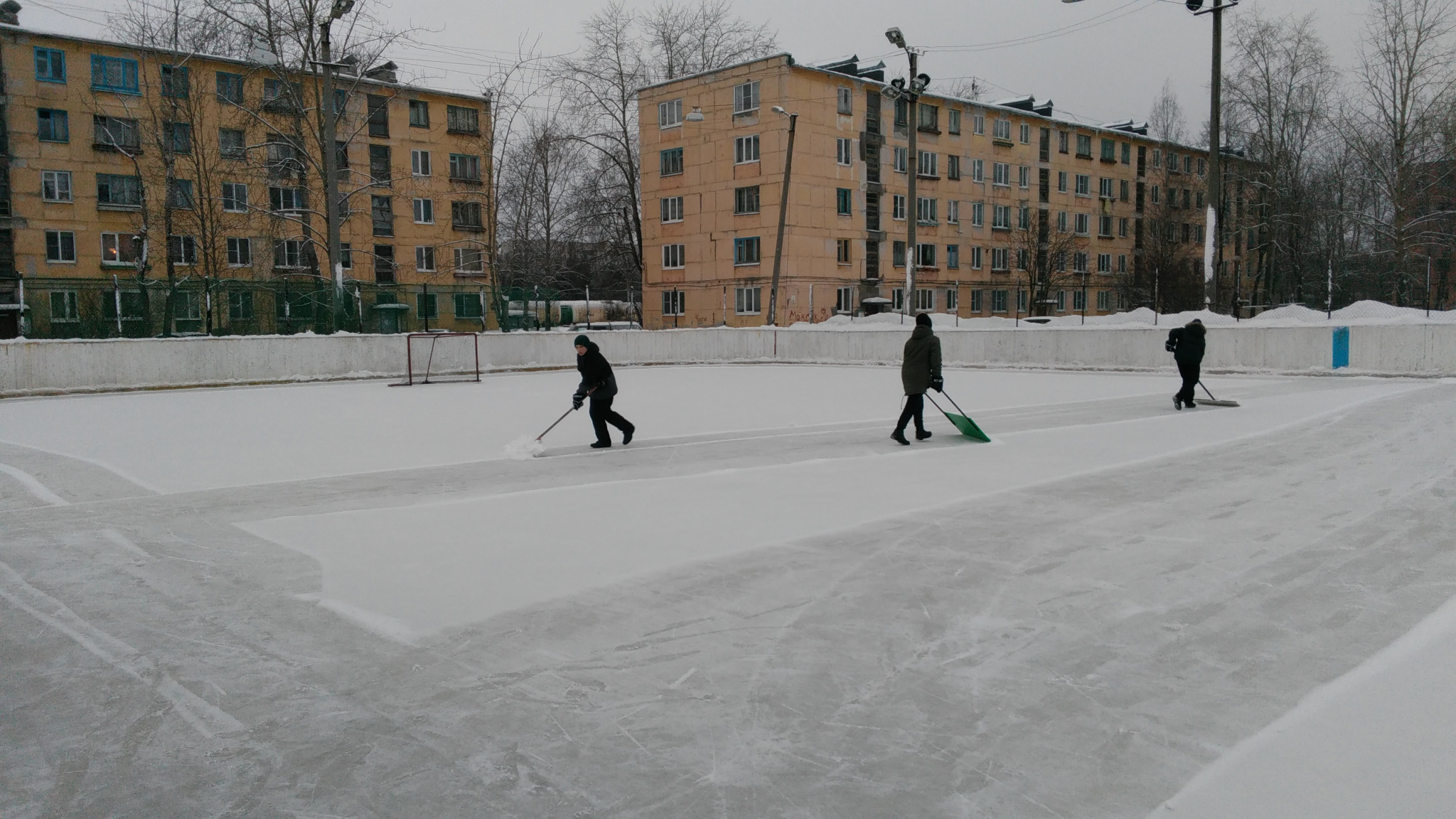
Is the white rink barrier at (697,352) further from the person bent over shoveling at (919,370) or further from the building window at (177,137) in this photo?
the building window at (177,137)

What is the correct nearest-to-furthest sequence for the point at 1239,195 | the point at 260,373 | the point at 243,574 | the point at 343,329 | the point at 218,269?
the point at 243,574 < the point at 260,373 < the point at 343,329 < the point at 218,269 < the point at 1239,195

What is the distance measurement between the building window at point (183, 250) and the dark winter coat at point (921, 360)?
40.0 meters

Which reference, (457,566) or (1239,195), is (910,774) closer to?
(457,566)

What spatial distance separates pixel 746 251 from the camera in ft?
168

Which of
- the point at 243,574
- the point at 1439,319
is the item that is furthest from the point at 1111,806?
the point at 1439,319

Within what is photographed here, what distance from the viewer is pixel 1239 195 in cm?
6081

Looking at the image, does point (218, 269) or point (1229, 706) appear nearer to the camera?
point (1229, 706)

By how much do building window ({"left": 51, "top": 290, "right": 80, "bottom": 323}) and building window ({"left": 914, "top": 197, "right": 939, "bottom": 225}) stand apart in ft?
143

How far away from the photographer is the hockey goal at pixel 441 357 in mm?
25781

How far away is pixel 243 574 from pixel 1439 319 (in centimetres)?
2332

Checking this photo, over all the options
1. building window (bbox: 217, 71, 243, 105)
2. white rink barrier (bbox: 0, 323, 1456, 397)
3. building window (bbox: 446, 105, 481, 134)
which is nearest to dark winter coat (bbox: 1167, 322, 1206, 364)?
white rink barrier (bbox: 0, 323, 1456, 397)

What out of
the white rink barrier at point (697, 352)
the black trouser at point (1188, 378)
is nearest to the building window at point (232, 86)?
the white rink barrier at point (697, 352)

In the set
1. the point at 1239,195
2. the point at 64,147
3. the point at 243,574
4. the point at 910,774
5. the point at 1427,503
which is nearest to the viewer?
the point at 910,774

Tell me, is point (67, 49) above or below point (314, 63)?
above
